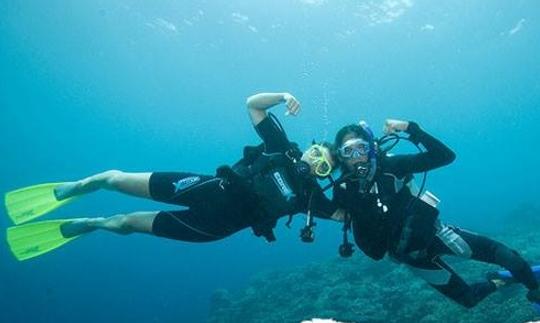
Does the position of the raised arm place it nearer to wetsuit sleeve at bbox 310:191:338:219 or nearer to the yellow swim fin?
wetsuit sleeve at bbox 310:191:338:219

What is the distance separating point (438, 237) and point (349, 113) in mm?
77604

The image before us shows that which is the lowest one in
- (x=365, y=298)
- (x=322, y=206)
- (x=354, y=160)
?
(x=365, y=298)

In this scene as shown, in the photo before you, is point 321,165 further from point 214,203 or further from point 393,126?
point 214,203

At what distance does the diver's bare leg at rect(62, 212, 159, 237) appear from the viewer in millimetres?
6113

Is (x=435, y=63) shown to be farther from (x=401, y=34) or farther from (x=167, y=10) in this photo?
(x=167, y=10)

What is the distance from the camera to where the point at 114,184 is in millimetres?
6258

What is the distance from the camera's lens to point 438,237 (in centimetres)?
555

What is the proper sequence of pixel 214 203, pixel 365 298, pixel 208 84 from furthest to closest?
pixel 208 84
pixel 365 298
pixel 214 203

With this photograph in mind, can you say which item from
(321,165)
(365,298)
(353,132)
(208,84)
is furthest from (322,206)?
(208,84)

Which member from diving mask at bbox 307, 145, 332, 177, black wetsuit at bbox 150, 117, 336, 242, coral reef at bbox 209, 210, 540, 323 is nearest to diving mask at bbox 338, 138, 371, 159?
diving mask at bbox 307, 145, 332, 177

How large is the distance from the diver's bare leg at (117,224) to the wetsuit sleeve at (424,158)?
359 cm

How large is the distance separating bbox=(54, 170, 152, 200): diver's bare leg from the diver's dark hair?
2840 mm

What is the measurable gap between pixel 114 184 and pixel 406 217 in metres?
4.26

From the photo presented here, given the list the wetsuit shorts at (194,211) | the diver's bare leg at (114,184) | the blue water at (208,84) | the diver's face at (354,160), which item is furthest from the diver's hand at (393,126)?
the blue water at (208,84)
